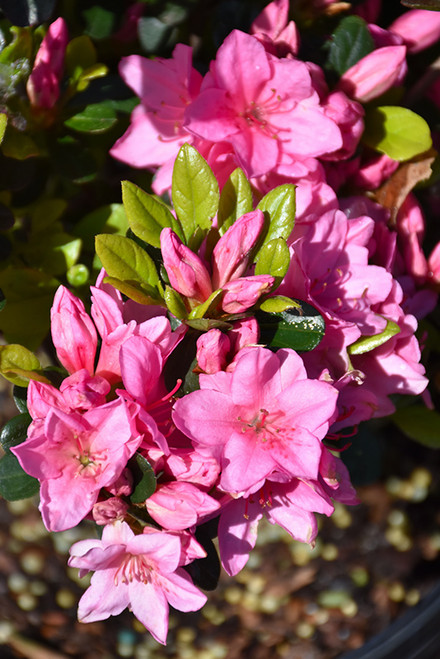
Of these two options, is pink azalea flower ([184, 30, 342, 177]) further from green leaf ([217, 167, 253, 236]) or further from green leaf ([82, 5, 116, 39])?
green leaf ([82, 5, 116, 39])

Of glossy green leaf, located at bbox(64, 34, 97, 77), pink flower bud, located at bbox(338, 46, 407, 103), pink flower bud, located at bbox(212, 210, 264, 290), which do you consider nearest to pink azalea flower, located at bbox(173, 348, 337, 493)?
pink flower bud, located at bbox(212, 210, 264, 290)

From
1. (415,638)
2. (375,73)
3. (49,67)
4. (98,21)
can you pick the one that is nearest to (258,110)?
(375,73)

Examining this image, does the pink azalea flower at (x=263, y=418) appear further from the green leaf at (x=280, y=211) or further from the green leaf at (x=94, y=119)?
the green leaf at (x=94, y=119)

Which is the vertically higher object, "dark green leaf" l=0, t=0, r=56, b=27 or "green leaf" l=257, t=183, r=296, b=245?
"dark green leaf" l=0, t=0, r=56, b=27

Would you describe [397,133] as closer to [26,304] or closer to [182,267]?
[182,267]

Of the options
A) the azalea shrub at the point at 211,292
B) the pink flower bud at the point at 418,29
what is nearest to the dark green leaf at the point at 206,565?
the azalea shrub at the point at 211,292

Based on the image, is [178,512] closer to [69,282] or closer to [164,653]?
[69,282]
